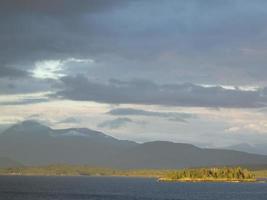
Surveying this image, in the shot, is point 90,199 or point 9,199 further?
point 90,199

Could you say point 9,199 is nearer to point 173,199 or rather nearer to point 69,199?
point 69,199

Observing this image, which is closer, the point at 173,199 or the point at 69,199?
the point at 69,199

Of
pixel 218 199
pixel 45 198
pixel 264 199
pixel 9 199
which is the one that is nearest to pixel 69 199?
pixel 45 198

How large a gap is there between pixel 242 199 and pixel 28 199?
2680 inches

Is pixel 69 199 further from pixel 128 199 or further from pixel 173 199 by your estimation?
pixel 173 199

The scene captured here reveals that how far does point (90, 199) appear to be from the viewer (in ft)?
602

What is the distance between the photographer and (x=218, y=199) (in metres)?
192

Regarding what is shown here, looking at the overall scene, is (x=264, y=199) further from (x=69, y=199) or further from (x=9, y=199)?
(x=9, y=199)

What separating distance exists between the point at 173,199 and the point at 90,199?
87.7 feet

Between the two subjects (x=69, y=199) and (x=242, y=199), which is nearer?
(x=69, y=199)

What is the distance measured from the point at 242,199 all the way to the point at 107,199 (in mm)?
43229

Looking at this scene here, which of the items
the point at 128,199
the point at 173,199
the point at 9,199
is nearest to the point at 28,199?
the point at 9,199

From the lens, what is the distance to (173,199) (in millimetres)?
191250

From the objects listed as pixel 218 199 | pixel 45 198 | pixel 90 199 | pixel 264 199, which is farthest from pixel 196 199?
pixel 45 198
